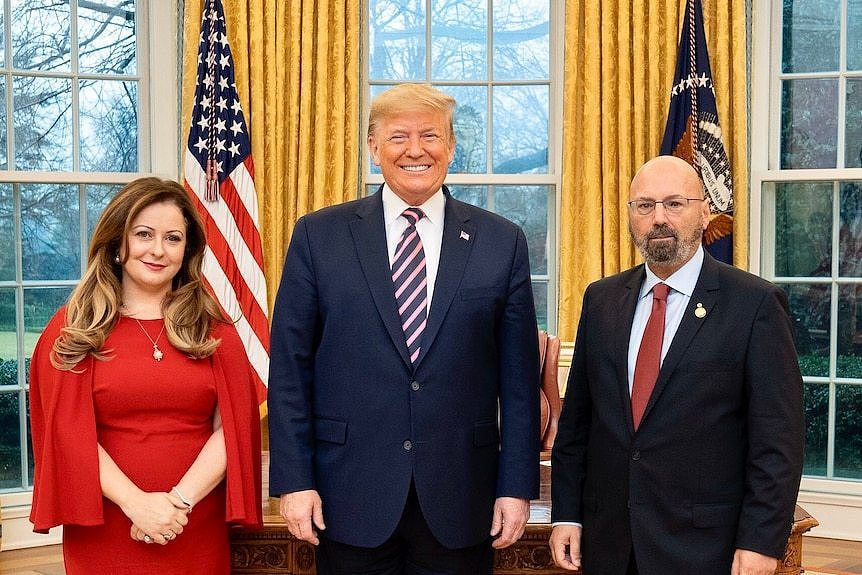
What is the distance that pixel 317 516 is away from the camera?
6.64 feet

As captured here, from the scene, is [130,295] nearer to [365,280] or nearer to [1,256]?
[365,280]

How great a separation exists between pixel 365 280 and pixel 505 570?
3.43 ft

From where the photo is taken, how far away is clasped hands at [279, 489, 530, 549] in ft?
6.59

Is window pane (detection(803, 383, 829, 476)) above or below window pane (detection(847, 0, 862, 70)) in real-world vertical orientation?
below

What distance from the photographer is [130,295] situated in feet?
7.15

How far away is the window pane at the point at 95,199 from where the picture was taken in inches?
182

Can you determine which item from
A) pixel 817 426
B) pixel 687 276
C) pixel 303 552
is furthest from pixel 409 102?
pixel 817 426

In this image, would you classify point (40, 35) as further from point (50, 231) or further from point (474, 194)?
point (474, 194)

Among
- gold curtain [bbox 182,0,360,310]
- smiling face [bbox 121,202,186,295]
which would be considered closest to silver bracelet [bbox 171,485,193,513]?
smiling face [bbox 121,202,186,295]

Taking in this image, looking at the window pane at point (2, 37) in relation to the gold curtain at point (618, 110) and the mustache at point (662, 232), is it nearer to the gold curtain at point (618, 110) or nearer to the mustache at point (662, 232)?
the gold curtain at point (618, 110)

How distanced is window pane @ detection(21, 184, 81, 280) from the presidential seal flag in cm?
285

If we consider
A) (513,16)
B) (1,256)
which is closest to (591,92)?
(513,16)

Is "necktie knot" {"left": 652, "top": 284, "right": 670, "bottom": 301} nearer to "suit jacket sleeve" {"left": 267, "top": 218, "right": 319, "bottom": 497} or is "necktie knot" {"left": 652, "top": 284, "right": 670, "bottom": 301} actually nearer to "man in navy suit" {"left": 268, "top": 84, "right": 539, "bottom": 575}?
"man in navy suit" {"left": 268, "top": 84, "right": 539, "bottom": 575}

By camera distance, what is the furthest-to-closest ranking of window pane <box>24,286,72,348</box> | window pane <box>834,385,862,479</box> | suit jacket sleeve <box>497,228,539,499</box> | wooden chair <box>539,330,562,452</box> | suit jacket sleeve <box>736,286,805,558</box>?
window pane <box>834,385,862,479</box> → window pane <box>24,286,72,348</box> → wooden chair <box>539,330,562,452</box> → suit jacket sleeve <box>497,228,539,499</box> → suit jacket sleeve <box>736,286,805,558</box>
